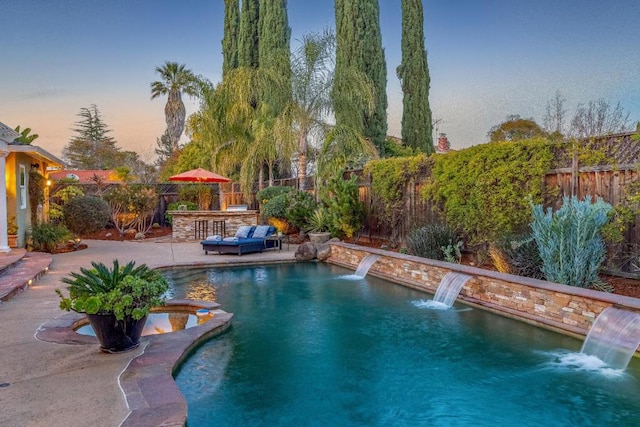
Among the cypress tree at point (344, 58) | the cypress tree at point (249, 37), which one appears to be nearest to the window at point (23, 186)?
the cypress tree at point (344, 58)

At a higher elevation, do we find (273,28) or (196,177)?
(273,28)

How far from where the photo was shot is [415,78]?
75.3ft

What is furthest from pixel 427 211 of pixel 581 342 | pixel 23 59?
pixel 23 59

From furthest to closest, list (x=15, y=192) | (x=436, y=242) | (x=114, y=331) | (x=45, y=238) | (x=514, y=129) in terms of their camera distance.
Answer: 1. (x=514, y=129)
2. (x=45, y=238)
3. (x=15, y=192)
4. (x=436, y=242)
5. (x=114, y=331)

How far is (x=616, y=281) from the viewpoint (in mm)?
6512

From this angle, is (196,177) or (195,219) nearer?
(196,177)

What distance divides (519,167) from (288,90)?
33.4ft

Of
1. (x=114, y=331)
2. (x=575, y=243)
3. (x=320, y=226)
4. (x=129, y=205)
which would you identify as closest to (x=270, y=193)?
(x=320, y=226)

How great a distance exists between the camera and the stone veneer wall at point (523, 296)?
5.37m

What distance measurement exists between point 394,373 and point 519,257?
3626mm

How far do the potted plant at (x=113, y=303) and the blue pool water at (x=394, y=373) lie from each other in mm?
699

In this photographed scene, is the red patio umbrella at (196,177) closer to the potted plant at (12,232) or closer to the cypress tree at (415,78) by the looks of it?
the potted plant at (12,232)

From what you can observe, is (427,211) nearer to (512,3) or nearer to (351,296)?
(351,296)

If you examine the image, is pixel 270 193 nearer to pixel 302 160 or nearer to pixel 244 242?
pixel 302 160
